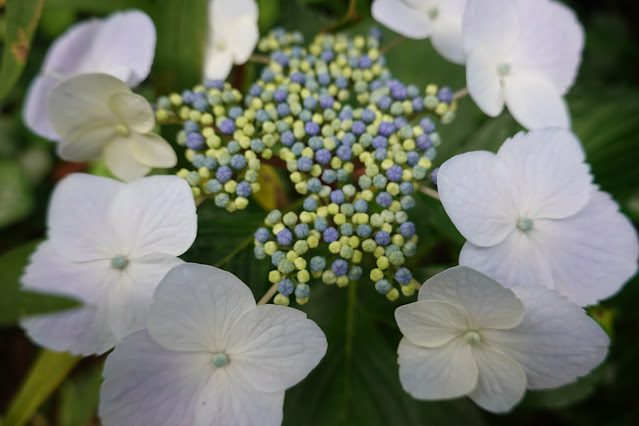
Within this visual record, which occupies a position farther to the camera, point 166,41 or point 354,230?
point 166,41

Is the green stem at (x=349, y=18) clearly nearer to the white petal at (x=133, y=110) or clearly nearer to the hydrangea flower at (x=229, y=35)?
the hydrangea flower at (x=229, y=35)

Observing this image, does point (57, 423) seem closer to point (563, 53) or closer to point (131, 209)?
point (131, 209)

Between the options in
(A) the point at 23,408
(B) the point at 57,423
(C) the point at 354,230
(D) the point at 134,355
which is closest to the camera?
(D) the point at 134,355

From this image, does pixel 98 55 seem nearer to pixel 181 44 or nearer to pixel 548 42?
pixel 181 44

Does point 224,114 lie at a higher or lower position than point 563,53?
lower

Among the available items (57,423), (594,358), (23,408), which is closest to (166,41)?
(23,408)

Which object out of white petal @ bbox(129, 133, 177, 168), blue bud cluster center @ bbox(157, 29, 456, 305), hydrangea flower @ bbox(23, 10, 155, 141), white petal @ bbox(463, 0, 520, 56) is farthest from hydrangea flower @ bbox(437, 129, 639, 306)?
hydrangea flower @ bbox(23, 10, 155, 141)

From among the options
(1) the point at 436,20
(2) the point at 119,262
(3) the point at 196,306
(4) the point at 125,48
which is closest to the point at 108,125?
(4) the point at 125,48
